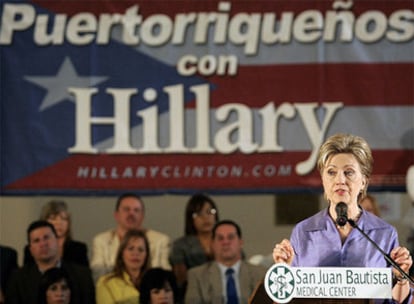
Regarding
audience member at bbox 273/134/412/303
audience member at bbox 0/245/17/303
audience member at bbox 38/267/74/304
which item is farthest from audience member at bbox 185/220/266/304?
audience member at bbox 273/134/412/303

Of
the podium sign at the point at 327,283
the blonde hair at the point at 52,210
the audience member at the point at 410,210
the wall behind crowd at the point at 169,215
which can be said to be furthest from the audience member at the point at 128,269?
the podium sign at the point at 327,283

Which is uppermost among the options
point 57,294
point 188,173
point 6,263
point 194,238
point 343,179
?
point 188,173

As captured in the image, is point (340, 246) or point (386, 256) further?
point (340, 246)

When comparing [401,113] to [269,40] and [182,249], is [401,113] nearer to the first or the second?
[269,40]

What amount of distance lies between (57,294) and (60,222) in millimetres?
571

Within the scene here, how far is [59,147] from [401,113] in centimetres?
236

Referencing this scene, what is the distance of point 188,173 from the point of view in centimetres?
836

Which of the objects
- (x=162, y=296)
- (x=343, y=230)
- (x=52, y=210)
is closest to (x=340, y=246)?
(x=343, y=230)

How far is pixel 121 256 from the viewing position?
8148 mm

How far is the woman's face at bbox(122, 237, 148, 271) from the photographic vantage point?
8.10m

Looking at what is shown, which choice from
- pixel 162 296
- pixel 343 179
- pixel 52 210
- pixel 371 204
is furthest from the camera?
pixel 52 210

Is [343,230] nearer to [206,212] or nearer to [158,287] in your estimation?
[158,287]

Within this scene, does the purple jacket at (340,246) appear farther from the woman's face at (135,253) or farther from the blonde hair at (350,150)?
the woman's face at (135,253)

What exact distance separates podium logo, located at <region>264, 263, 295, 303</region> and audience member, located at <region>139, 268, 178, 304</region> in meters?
3.44
